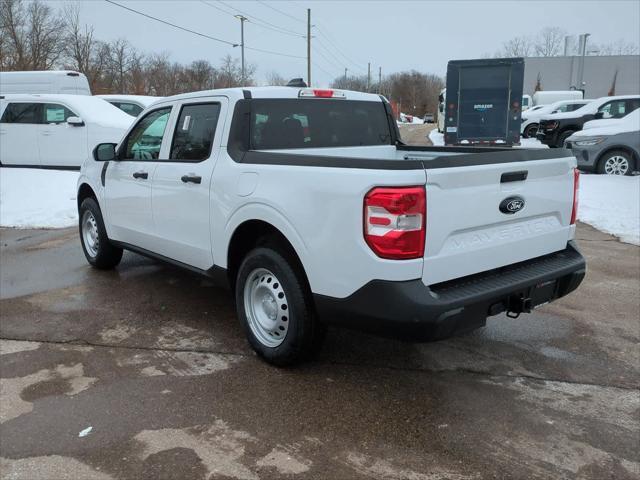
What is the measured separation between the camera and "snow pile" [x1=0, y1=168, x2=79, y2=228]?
9.58 m

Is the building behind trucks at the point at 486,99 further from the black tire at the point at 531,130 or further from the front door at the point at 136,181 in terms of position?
the front door at the point at 136,181

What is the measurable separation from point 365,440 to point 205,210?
2.07m

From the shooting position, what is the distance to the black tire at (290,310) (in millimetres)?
3578

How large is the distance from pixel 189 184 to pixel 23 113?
10.7m

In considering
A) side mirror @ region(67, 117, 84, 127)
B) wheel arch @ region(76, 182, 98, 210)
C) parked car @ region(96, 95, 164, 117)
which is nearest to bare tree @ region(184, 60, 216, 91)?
parked car @ region(96, 95, 164, 117)

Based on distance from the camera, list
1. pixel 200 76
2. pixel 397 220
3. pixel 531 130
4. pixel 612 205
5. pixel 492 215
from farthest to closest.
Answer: pixel 200 76 < pixel 531 130 < pixel 612 205 < pixel 492 215 < pixel 397 220

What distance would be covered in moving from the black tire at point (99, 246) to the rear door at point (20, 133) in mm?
7681

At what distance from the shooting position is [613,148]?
12.7 meters

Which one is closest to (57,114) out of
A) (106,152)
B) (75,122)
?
(75,122)

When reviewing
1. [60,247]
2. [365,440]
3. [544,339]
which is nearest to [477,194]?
[365,440]

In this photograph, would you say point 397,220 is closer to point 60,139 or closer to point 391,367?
point 391,367

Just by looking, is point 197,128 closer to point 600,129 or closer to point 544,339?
point 544,339

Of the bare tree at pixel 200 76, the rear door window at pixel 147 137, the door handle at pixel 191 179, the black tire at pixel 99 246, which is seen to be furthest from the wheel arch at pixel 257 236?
the bare tree at pixel 200 76

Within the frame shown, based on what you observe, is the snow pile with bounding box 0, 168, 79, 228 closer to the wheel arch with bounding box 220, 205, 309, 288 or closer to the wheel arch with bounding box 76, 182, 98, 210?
the wheel arch with bounding box 76, 182, 98, 210
